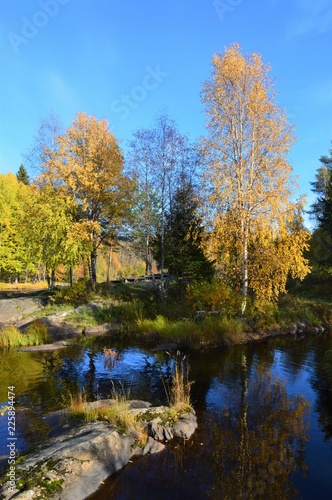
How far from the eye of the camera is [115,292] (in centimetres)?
2406

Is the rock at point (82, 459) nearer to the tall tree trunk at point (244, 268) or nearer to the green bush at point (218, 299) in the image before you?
the green bush at point (218, 299)

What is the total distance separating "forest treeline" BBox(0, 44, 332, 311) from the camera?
58.3ft

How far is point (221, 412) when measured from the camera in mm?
8383

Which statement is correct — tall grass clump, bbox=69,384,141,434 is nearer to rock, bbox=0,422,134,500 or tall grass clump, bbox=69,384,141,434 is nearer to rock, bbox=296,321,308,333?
rock, bbox=0,422,134,500

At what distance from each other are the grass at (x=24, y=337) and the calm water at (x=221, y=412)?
1386 mm

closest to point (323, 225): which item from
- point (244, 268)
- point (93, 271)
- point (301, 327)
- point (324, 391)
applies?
point (301, 327)

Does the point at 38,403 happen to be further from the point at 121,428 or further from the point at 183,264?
the point at 183,264

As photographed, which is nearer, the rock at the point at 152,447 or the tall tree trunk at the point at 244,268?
the rock at the point at 152,447

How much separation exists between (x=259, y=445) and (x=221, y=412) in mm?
1717

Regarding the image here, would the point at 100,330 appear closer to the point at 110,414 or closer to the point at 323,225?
the point at 110,414

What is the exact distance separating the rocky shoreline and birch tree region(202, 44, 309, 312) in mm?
11794

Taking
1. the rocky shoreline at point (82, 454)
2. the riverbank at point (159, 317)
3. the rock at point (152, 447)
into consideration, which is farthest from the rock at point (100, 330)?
the rock at point (152, 447)

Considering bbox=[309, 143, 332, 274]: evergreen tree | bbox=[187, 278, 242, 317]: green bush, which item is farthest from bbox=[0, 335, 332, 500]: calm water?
Answer: bbox=[309, 143, 332, 274]: evergreen tree

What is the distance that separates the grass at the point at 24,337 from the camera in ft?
49.4
